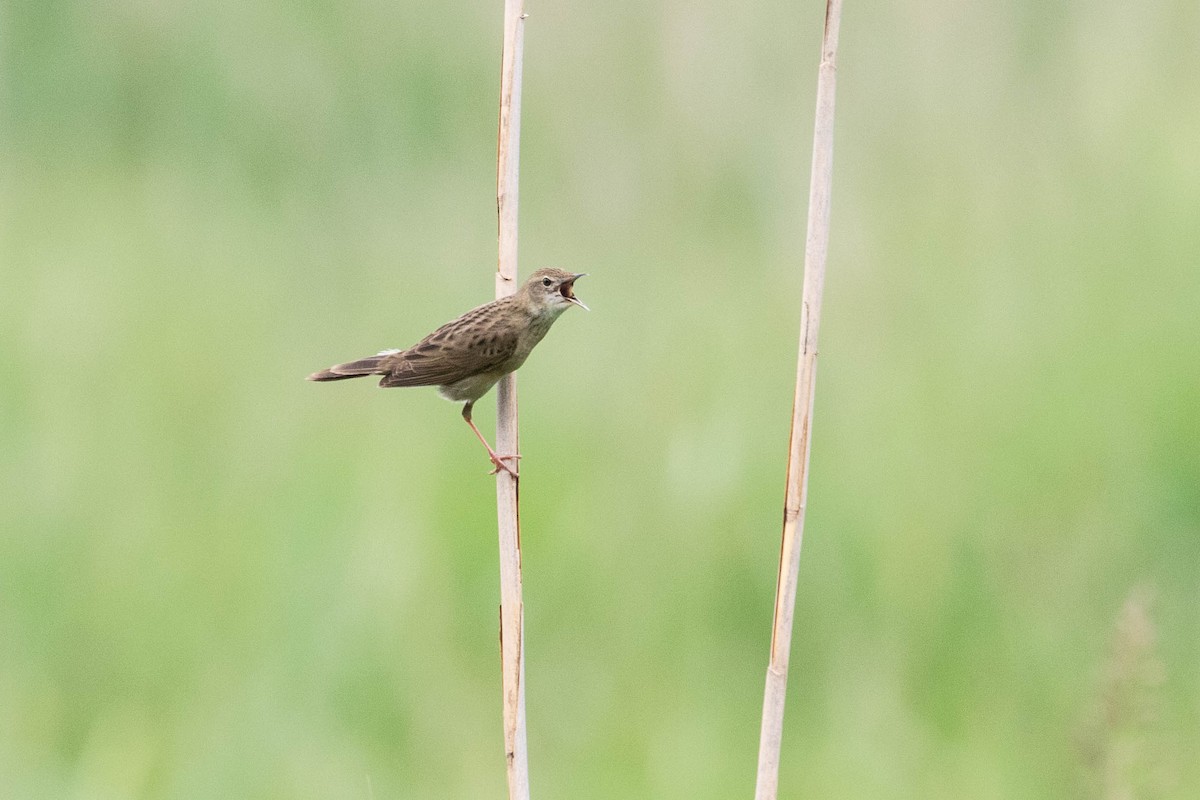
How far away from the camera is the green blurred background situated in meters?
4.23

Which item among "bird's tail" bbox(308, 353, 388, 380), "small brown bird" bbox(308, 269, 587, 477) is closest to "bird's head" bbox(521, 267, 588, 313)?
"small brown bird" bbox(308, 269, 587, 477)

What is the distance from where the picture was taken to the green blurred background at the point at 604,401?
423 centimetres

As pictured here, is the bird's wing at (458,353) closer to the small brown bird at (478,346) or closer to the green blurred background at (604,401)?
the small brown bird at (478,346)

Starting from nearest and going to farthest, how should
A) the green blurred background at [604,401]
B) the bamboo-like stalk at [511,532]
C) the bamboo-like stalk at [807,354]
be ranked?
the bamboo-like stalk at [807,354] < the bamboo-like stalk at [511,532] < the green blurred background at [604,401]

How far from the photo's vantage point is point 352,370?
12.5 ft

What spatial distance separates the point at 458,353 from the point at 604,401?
148 cm

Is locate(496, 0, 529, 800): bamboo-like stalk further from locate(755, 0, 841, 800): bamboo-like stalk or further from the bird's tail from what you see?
the bird's tail

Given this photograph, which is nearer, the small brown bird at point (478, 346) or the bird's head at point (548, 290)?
the small brown bird at point (478, 346)

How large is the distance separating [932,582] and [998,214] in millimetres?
1795

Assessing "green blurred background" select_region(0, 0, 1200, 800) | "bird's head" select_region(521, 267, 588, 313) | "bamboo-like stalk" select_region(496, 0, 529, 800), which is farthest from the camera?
"green blurred background" select_region(0, 0, 1200, 800)

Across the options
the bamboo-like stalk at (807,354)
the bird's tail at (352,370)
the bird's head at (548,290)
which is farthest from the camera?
the bird's head at (548,290)

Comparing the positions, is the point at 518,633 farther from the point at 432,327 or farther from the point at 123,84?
the point at 123,84

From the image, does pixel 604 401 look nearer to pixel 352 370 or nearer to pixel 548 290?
pixel 548 290

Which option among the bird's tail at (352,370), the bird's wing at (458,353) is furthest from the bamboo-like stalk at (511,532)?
the bird's tail at (352,370)
